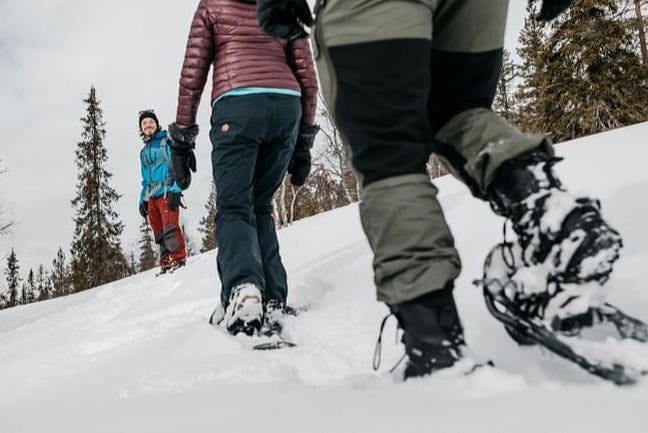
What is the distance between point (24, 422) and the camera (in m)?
1.26

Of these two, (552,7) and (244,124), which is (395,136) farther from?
(244,124)

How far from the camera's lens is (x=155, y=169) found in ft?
21.2

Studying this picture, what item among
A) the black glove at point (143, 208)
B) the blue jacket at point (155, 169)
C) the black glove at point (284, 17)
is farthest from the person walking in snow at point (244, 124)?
the black glove at point (143, 208)

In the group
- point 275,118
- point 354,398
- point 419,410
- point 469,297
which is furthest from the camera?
point 275,118

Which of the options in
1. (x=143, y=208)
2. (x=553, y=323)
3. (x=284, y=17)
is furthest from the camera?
(x=143, y=208)

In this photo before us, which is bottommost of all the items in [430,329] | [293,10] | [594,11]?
[430,329]

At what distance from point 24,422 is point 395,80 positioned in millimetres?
1221

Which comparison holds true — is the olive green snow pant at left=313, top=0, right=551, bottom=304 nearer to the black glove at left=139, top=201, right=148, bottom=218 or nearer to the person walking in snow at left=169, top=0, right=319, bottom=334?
the person walking in snow at left=169, top=0, right=319, bottom=334

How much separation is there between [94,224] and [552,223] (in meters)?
32.1

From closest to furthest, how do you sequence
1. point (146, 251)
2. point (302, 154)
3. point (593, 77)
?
point (302, 154)
point (593, 77)
point (146, 251)

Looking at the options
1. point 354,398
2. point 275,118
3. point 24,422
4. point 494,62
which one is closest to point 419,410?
point 354,398

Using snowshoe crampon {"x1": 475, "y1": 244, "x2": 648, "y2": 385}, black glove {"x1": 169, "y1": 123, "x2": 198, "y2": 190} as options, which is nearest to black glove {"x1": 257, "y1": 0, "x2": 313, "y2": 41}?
snowshoe crampon {"x1": 475, "y1": 244, "x2": 648, "y2": 385}

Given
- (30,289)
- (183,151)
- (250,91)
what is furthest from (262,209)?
(30,289)

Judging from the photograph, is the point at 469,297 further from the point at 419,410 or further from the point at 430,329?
the point at 419,410
